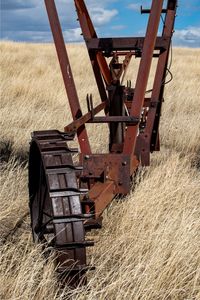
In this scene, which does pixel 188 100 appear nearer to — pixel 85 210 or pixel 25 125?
pixel 25 125

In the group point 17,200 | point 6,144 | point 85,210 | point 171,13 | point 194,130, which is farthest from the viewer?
point 194,130

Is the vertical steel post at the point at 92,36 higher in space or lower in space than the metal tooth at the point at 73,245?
higher

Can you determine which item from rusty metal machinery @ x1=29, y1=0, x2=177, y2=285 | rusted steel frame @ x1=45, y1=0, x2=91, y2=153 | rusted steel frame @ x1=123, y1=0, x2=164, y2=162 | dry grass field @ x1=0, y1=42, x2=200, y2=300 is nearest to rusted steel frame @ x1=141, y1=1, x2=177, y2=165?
rusty metal machinery @ x1=29, y1=0, x2=177, y2=285

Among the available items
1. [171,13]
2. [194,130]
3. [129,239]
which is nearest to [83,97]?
[194,130]

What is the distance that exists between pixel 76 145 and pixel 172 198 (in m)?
2.56

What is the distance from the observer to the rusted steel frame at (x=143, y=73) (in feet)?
11.0

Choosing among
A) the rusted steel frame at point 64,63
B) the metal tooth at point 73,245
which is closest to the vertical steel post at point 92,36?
the rusted steel frame at point 64,63

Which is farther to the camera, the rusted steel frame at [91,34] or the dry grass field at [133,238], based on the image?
the rusted steel frame at [91,34]

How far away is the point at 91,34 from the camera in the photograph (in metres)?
4.11

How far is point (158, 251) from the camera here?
297cm

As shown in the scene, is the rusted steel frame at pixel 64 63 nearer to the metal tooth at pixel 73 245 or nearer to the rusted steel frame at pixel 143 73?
the rusted steel frame at pixel 143 73

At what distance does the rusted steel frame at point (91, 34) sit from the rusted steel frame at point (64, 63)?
0.54m

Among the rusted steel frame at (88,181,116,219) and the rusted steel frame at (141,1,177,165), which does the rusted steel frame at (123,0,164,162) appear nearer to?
the rusted steel frame at (88,181,116,219)

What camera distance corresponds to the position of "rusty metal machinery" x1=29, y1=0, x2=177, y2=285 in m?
2.51
